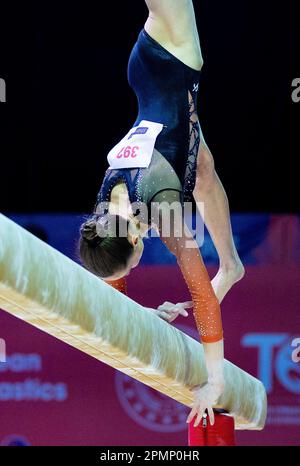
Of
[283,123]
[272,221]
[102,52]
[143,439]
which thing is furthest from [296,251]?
[102,52]

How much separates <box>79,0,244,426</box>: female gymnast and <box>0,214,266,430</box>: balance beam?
0.17m

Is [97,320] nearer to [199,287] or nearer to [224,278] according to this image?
[199,287]

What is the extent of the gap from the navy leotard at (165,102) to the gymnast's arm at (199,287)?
194 mm

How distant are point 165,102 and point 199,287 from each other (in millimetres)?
819

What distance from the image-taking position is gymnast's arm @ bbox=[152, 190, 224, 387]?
134 inches

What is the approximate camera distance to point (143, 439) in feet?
21.9

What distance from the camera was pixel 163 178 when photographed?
3.54 metres

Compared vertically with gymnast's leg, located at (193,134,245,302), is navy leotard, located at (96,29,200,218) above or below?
above
